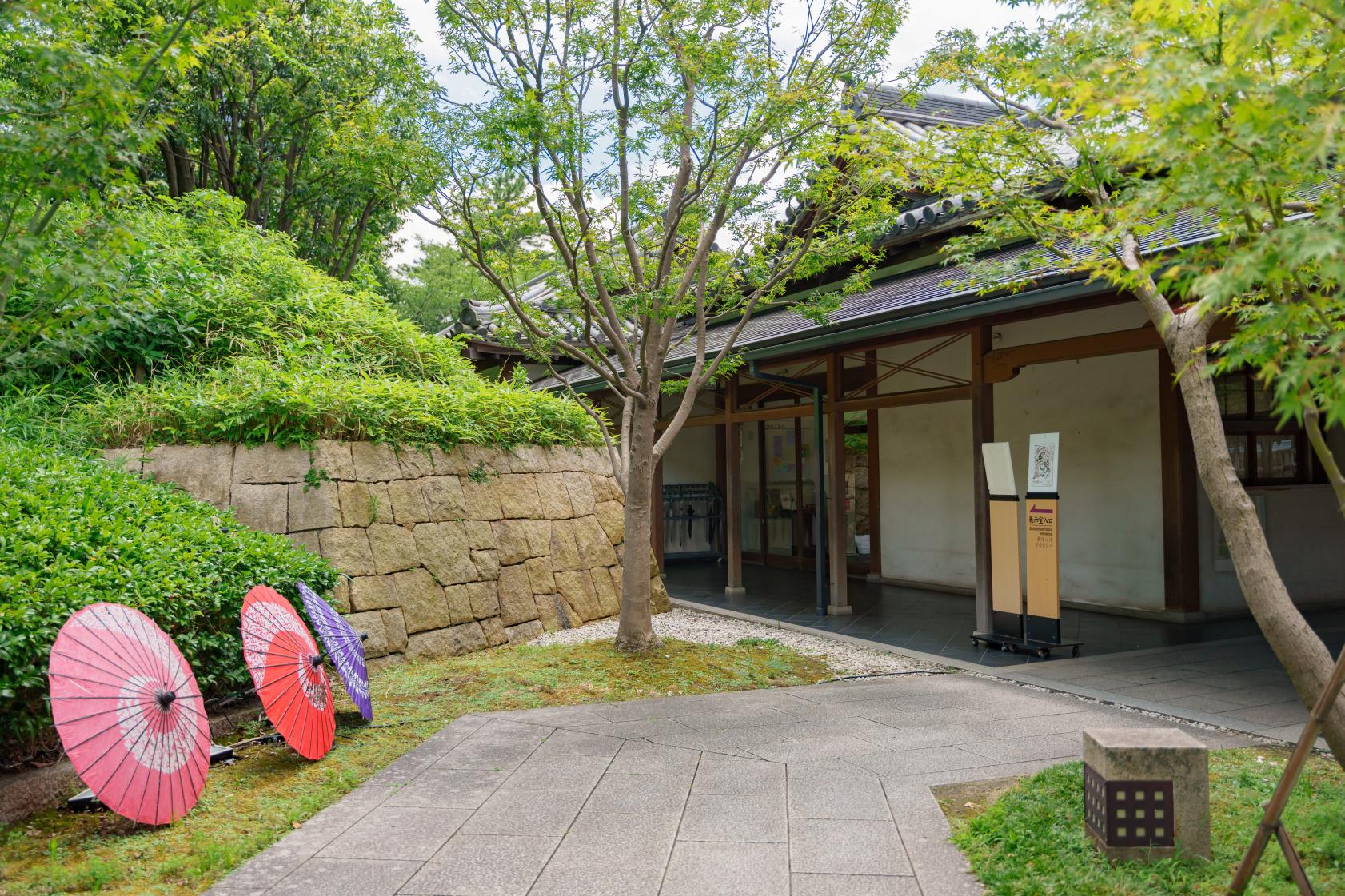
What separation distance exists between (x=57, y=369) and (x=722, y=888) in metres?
7.72

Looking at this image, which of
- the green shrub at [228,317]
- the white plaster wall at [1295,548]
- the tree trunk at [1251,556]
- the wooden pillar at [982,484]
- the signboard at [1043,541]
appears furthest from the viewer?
the white plaster wall at [1295,548]

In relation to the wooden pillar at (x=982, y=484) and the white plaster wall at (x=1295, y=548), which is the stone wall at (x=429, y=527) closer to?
the wooden pillar at (x=982, y=484)

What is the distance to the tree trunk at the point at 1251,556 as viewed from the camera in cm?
348

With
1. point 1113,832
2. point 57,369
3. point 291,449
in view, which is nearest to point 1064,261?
point 1113,832

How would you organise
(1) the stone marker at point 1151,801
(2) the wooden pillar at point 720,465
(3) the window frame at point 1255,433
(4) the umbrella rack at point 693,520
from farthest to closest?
(2) the wooden pillar at point 720,465 < (4) the umbrella rack at point 693,520 < (3) the window frame at point 1255,433 < (1) the stone marker at point 1151,801

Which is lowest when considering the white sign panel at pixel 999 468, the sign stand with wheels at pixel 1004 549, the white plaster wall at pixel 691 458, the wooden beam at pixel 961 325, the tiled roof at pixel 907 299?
the sign stand with wheels at pixel 1004 549

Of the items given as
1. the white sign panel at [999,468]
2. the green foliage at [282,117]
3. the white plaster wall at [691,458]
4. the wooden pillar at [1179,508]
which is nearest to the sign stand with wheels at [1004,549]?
the white sign panel at [999,468]

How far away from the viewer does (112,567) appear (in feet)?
14.5

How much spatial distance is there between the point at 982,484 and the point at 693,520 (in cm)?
801

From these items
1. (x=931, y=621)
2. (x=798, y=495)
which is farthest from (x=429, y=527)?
(x=798, y=495)

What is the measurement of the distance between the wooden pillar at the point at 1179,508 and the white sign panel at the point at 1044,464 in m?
2.09

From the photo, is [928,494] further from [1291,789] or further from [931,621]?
[1291,789]

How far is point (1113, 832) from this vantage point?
122 inches

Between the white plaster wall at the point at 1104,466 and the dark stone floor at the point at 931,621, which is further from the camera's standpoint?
the white plaster wall at the point at 1104,466
